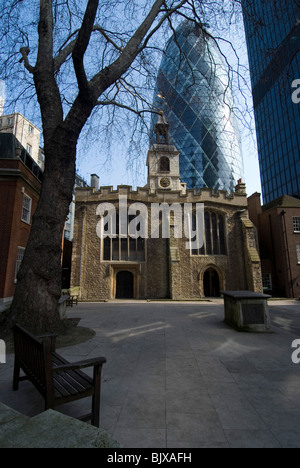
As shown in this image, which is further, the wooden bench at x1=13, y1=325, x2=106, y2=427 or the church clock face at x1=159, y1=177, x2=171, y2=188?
the church clock face at x1=159, y1=177, x2=171, y2=188

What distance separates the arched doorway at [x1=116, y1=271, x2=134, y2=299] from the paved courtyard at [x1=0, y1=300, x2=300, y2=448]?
14443mm

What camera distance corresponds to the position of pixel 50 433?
122cm

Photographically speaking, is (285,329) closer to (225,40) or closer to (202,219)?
(225,40)

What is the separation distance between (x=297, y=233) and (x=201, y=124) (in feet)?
139

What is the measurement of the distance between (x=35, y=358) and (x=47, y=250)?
3.65 meters

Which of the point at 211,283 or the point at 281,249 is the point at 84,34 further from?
the point at 281,249

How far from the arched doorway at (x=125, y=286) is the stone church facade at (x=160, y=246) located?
67mm

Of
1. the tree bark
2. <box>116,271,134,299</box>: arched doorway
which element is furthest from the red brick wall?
<box>116,271,134,299</box>: arched doorway

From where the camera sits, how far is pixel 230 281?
67.7ft

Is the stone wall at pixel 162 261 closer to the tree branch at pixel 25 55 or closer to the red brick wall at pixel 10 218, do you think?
the red brick wall at pixel 10 218

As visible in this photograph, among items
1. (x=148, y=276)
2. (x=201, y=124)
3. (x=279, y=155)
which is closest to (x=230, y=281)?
(x=148, y=276)

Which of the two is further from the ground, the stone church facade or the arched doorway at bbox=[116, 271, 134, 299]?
the stone church facade

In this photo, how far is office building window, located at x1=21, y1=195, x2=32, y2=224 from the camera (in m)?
14.5

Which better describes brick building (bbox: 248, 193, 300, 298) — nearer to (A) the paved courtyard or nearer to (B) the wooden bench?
(A) the paved courtyard
